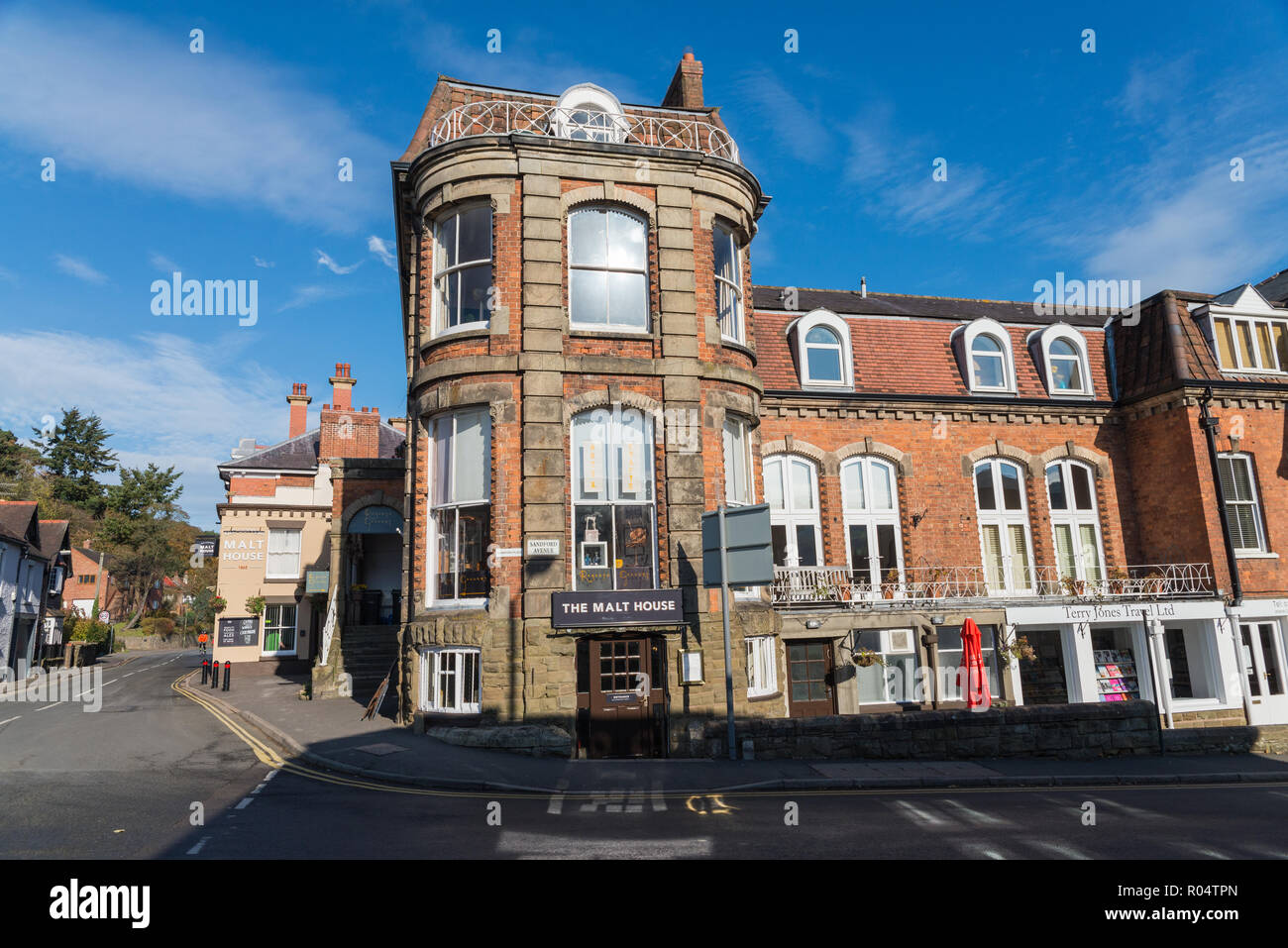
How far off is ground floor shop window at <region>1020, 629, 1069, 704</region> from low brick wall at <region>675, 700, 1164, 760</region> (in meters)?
5.16

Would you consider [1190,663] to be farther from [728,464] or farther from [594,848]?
[594,848]

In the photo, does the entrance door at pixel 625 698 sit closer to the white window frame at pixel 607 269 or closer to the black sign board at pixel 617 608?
the black sign board at pixel 617 608

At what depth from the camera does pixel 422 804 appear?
32.7 ft

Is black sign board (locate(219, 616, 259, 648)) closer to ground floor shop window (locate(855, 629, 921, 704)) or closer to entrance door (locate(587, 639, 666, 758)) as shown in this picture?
entrance door (locate(587, 639, 666, 758))

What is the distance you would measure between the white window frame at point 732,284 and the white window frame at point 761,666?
6.40 metres

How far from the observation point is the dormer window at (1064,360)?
858 inches

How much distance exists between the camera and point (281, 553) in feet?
111

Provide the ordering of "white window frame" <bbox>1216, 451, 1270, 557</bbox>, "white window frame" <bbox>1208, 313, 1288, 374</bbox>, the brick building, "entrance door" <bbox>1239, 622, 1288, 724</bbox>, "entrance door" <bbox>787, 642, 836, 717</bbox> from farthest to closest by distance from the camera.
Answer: "white window frame" <bbox>1208, 313, 1288, 374</bbox> < "white window frame" <bbox>1216, 451, 1270, 557</bbox> < "entrance door" <bbox>1239, 622, 1288, 724</bbox> < "entrance door" <bbox>787, 642, 836, 717</bbox> < the brick building

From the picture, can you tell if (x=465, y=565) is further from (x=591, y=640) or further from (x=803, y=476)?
(x=803, y=476)

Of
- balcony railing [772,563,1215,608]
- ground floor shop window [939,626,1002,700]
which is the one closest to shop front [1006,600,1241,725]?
balcony railing [772,563,1215,608]

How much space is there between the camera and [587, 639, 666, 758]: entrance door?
552 inches

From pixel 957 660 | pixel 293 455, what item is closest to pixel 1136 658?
pixel 957 660

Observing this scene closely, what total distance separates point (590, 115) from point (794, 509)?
10446 mm
